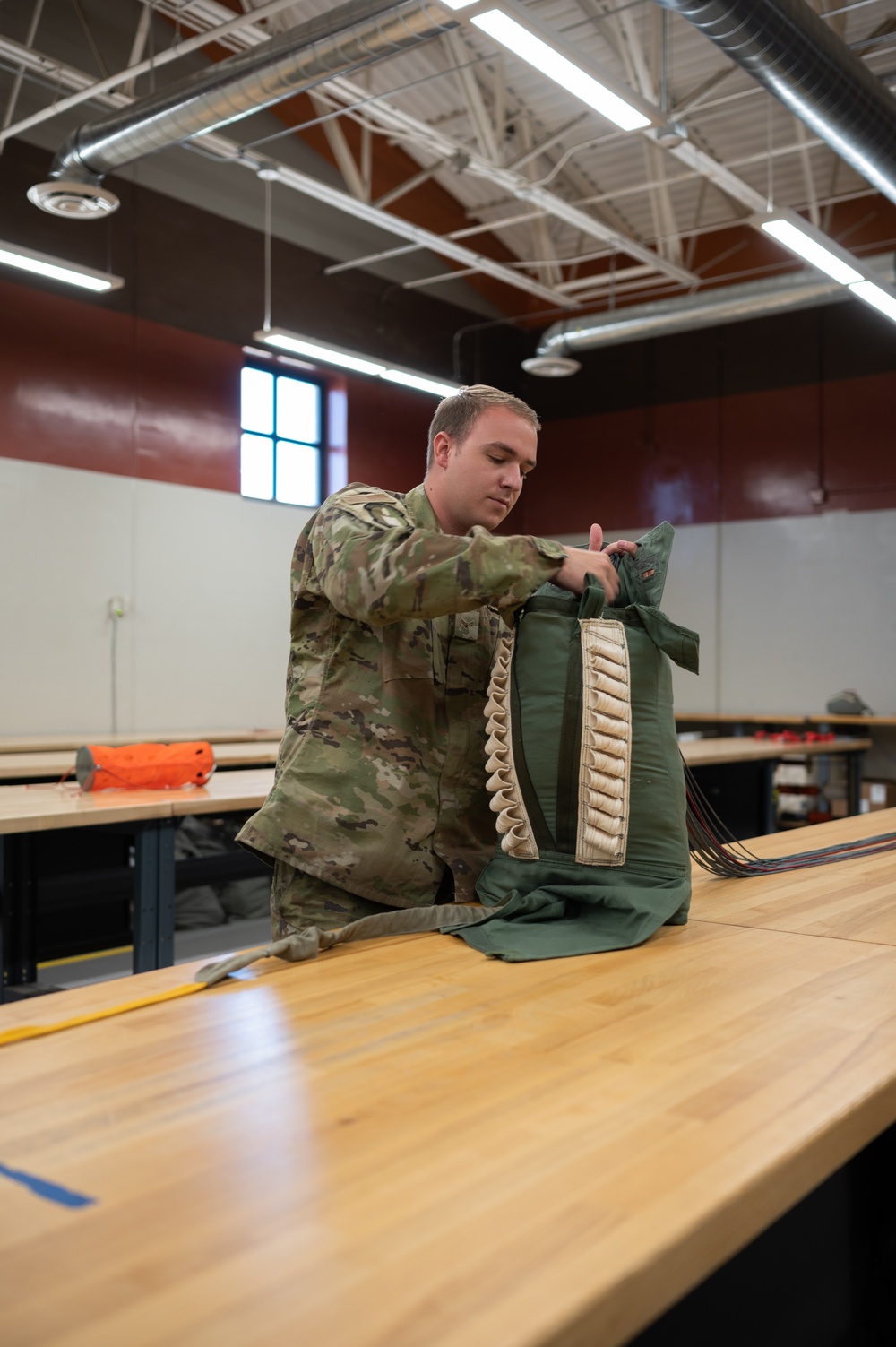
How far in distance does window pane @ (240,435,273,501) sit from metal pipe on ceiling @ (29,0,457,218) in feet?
9.47

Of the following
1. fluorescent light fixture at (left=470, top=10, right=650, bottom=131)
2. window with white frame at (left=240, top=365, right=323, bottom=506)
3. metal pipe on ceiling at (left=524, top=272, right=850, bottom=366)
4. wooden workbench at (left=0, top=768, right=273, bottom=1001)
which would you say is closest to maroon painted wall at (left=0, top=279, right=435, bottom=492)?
window with white frame at (left=240, top=365, right=323, bottom=506)

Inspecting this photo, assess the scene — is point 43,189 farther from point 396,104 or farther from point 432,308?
point 432,308

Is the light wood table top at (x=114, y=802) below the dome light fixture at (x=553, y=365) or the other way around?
below

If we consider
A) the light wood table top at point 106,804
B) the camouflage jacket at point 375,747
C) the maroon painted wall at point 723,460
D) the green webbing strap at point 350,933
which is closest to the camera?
the green webbing strap at point 350,933

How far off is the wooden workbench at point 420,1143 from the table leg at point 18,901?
9.52 ft

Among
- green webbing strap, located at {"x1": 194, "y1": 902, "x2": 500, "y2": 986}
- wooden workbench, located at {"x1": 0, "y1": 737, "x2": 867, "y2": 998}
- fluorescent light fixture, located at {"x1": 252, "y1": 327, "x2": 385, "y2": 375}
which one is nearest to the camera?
green webbing strap, located at {"x1": 194, "y1": 902, "x2": 500, "y2": 986}

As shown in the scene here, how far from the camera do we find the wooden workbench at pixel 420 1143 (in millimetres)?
610

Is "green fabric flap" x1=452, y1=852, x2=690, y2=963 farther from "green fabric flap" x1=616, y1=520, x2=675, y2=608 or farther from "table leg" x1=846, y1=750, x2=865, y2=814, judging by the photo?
"table leg" x1=846, y1=750, x2=865, y2=814

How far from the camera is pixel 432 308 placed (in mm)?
10289

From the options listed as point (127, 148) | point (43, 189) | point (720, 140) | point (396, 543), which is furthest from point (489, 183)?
point (396, 543)

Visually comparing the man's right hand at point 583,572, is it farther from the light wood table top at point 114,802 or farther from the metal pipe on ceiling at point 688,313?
the metal pipe on ceiling at point 688,313

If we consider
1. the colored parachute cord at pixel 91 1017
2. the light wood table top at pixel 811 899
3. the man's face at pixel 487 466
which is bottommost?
the light wood table top at pixel 811 899

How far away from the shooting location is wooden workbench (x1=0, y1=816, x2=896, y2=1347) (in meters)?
0.61

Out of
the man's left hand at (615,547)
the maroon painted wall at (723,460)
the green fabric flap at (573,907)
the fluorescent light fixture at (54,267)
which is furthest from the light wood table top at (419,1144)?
the maroon painted wall at (723,460)
